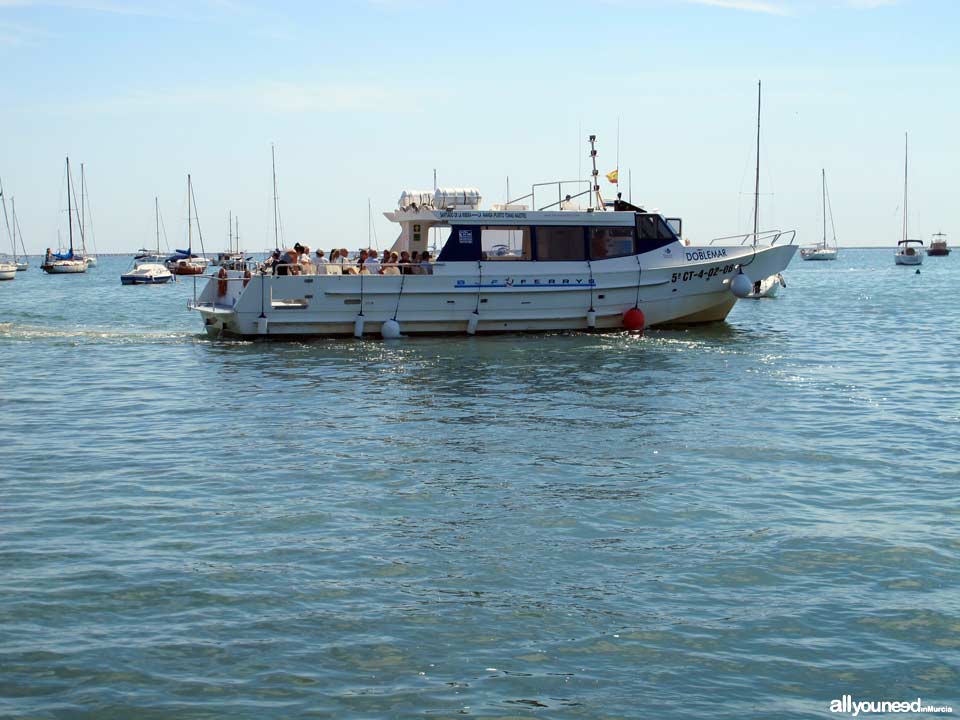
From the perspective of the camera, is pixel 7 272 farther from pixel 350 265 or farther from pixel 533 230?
pixel 533 230

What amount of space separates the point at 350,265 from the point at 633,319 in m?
7.19

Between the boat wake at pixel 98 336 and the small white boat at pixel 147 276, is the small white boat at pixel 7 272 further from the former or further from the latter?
the boat wake at pixel 98 336

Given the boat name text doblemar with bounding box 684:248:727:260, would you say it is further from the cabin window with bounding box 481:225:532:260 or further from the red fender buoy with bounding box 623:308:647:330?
the cabin window with bounding box 481:225:532:260

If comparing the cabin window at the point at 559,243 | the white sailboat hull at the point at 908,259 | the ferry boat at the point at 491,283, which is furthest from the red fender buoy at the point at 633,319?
the white sailboat hull at the point at 908,259

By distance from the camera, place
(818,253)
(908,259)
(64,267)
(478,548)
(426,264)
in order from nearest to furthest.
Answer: (478,548) < (426,264) < (64,267) < (908,259) < (818,253)

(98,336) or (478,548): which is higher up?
(98,336)

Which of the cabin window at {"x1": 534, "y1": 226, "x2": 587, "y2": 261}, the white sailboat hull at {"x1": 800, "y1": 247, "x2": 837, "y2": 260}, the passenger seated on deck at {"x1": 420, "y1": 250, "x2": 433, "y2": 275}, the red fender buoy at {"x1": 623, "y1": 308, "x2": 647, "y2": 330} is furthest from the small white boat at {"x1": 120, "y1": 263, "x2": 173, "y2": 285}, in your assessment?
the white sailboat hull at {"x1": 800, "y1": 247, "x2": 837, "y2": 260}

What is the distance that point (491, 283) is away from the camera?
85.3 ft

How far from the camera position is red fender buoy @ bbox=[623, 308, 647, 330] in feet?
88.0

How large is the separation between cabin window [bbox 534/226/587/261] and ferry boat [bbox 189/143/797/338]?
1.0 inches

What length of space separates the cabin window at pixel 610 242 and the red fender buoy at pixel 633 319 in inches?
57.0

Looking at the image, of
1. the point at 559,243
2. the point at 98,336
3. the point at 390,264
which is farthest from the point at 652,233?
the point at 98,336

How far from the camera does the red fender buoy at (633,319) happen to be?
2683 centimetres

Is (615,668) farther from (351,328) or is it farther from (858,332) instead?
(858,332)
